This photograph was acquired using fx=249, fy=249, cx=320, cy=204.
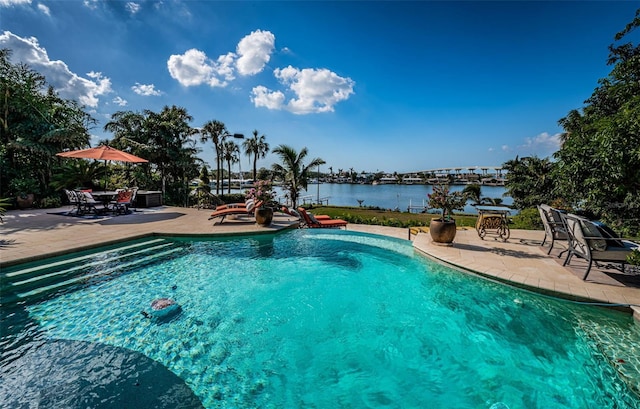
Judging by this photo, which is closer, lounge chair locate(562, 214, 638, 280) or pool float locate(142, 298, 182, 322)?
pool float locate(142, 298, 182, 322)

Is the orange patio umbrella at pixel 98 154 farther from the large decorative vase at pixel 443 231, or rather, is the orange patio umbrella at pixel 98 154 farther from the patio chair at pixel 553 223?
the patio chair at pixel 553 223

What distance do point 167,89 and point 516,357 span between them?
59.0ft

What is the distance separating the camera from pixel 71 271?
17.4 feet

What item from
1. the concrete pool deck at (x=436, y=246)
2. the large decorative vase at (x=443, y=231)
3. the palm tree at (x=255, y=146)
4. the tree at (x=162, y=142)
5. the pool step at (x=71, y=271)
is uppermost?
the palm tree at (x=255, y=146)

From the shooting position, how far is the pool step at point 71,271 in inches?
176

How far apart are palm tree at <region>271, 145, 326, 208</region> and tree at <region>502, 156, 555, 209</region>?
592 inches

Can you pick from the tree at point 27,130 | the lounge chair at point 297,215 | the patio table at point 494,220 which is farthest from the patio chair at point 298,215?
the tree at point 27,130

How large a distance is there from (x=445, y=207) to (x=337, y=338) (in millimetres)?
5316

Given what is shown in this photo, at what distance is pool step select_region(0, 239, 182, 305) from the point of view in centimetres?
448

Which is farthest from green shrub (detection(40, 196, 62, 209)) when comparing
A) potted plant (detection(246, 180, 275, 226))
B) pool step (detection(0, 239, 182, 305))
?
potted plant (detection(246, 180, 275, 226))

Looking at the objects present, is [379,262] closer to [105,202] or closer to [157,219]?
[157,219]

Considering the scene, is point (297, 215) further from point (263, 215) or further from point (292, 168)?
point (292, 168)

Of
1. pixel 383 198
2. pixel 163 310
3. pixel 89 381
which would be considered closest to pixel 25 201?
pixel 163 310

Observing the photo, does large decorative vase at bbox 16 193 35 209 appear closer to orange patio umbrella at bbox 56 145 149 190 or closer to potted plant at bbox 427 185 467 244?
orange patio umbrella at bbox 56 145 149 190
